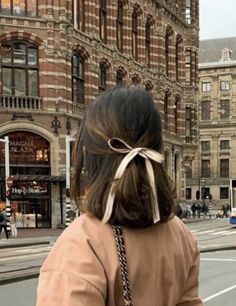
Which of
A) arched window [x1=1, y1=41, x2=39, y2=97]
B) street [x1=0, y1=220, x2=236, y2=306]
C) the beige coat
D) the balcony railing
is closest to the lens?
the beige coat

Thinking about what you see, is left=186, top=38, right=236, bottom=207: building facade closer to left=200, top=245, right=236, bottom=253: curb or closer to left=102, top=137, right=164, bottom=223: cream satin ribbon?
left=200, top=245, right=236, bottom=253: curb

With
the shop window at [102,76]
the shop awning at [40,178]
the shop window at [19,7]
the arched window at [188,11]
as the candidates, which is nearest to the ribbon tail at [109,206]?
the shop awning at [40,178]

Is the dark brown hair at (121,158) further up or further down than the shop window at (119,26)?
further down

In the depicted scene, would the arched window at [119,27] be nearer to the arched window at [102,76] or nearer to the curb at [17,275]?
the arched window at [102,76]

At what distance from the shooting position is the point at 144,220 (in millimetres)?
1859

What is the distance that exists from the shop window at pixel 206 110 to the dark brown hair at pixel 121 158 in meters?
83.9

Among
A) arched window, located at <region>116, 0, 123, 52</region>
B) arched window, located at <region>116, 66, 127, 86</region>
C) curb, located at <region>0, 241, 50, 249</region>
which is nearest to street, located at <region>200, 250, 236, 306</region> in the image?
curb, located at <region>0, 241, 50, 249</region>

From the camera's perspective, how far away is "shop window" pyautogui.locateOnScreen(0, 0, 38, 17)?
107ft

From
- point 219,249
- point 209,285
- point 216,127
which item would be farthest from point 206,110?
point 209,285

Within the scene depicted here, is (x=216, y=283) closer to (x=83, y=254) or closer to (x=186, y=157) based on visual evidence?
(x=83, y=254)

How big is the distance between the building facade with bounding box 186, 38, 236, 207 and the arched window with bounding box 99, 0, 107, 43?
1764 inches

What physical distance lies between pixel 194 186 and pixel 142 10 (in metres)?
43.3

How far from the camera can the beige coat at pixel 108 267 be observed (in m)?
1.67

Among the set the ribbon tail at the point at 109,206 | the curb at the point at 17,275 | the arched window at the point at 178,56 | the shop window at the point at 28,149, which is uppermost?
Result: the arched window at the point at 178,56
